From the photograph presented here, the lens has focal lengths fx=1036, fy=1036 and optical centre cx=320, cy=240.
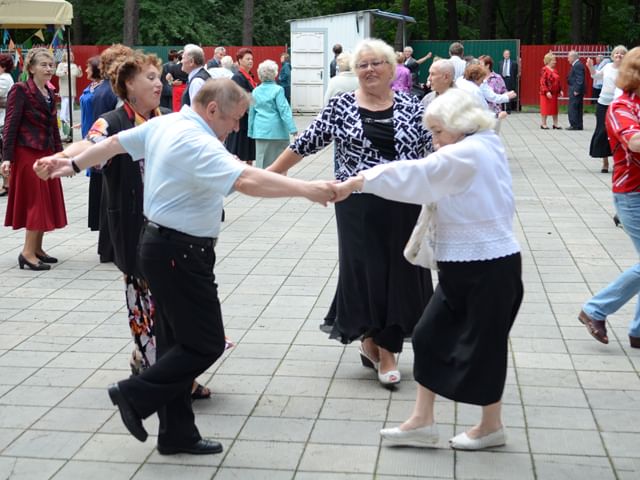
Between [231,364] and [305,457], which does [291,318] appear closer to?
[231,364]

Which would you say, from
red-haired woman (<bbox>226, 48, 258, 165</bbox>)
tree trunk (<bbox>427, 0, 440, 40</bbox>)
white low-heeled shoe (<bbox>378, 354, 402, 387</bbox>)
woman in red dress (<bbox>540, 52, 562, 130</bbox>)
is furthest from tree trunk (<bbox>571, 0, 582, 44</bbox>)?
white low-heeled shoe (<bbox>378, 354, 402, 387</bbox>)

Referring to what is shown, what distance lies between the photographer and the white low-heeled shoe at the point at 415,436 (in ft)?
15.9

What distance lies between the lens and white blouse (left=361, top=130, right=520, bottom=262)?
4.45m

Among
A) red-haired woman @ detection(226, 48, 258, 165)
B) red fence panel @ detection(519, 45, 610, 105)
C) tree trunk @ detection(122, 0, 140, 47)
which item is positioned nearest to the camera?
red-haired woman @ detection(226, 48, 258, 165)

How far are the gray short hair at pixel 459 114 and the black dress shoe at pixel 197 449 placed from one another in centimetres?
181

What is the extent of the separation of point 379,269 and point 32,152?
15.6 ft

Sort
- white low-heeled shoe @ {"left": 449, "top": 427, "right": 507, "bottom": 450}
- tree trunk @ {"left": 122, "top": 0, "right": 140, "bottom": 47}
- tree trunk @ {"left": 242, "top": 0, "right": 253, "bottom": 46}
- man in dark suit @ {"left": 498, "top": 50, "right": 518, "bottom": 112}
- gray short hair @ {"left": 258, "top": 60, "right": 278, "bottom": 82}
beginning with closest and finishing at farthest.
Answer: white low-heeled shoe @ {"left": 449, "top": 427, "right": 507, "bottom": 450}, gray short hair @ {"left": 258, "top": 60, "right": 278, "bottom": 82}, man in dark suit @ {"left": 498, "top": 50, "right": 518, "bottom": 112}, tree trunk @ {"left": 122, "top": 0, "right": 140, "bottom": 47}, tree trunk @ {"left": 242, "top": 0, "right": 253, "bottom": 46}

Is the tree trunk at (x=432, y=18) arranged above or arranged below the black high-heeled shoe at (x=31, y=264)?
above

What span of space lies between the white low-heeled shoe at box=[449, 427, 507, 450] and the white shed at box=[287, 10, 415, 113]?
24.2m

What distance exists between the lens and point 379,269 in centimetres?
577

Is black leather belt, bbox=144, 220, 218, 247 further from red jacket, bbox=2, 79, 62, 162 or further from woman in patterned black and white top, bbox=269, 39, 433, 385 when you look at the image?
red jacket, bbox=2, 79, 62, 162

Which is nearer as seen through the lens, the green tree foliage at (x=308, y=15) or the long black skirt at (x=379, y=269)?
the long black skirt at (x=379, y=269)

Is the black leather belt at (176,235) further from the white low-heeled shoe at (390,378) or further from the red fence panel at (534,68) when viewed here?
the red fence panel at (534,68)

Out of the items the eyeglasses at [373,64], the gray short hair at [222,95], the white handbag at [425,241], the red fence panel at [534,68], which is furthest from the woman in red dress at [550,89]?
the gray short hair at [222,95]
